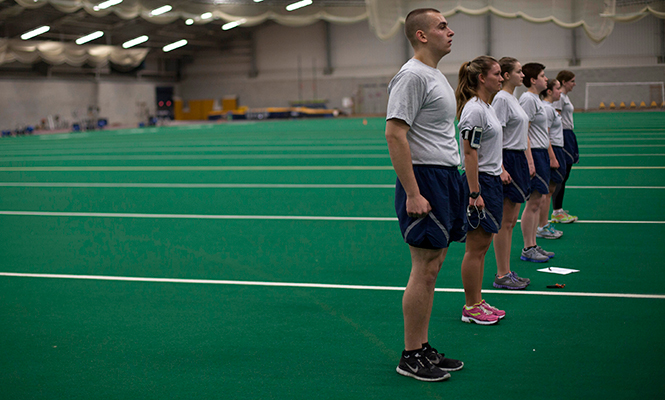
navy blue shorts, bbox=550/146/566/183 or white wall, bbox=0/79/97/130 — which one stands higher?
white wall, bbox=0/79/97/130

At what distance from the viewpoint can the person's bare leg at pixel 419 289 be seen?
380 centimetres

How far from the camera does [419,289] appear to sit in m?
3.82

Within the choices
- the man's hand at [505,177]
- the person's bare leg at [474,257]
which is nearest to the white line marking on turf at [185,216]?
the man's hand at [505,177]

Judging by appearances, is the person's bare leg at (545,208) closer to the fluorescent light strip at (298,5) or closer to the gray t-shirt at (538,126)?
the gray t-shirt at (538,126)

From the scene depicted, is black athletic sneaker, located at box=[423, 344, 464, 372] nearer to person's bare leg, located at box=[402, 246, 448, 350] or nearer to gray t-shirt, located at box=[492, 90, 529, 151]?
person's bare leg, located at box=[402, 246, 448, 350]

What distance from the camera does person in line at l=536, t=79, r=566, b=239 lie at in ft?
24.3

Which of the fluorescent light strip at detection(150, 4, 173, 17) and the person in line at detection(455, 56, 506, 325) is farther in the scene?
the fluorescent light strip at detection(150, 4, 173, 17)

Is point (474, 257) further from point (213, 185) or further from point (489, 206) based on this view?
point (213, 185)

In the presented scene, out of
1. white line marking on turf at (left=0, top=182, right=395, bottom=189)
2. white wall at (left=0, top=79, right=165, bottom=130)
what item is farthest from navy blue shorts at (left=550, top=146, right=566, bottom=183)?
white wall at (left=0, top=79, right=165, bottom=130)

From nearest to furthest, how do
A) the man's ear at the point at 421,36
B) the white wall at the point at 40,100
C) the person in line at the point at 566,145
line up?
1. the man's ear at the point at 421,36
2. the person in line at the point at 566,145
3. the white wall at the point at 40,100

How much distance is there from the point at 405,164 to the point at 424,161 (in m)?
0.19

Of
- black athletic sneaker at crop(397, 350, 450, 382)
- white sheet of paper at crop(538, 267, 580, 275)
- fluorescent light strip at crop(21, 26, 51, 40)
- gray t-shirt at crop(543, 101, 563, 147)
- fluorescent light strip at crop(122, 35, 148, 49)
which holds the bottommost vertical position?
black athletic sneaker at crop(397, 350, 450, 382)

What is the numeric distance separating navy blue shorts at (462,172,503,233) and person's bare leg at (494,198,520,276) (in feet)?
2.34

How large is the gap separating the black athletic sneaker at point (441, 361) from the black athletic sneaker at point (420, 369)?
2.5 inches
